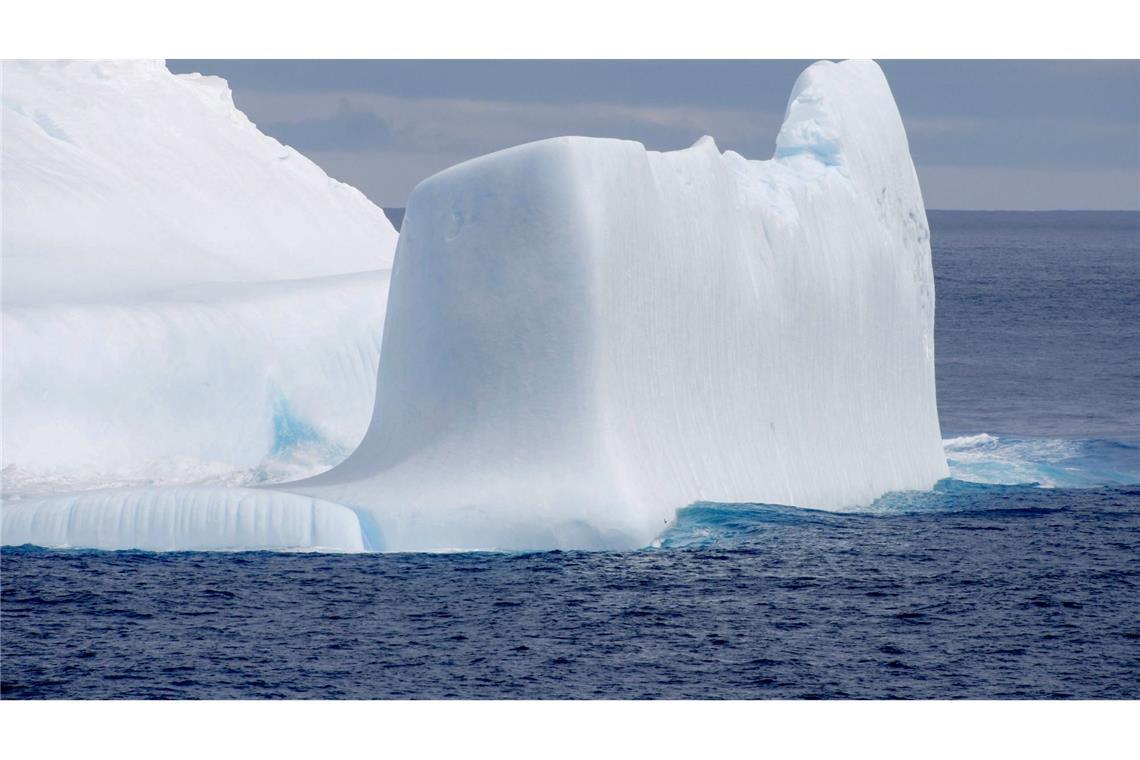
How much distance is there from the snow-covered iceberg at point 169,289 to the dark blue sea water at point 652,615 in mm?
8565

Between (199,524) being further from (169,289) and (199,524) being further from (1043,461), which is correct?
(1043,461)

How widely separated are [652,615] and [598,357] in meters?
5.84

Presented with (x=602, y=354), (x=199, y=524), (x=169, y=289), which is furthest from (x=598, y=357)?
(x=169, y=289)

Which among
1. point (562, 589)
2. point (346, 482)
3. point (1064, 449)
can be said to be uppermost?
point (1064, 449)

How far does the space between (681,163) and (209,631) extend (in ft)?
43.0

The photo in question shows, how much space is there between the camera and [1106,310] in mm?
91062

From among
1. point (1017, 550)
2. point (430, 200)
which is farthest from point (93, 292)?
point (1017, 550)

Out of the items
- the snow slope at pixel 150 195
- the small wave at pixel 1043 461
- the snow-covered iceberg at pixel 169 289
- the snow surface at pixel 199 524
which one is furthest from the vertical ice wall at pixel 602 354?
the snow slope at pixel 150 195

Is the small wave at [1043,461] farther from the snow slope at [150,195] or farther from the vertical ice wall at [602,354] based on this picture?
the snow slope at [150,195]

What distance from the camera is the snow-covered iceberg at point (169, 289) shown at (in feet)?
120

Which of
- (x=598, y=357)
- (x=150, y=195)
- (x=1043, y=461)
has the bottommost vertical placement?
(x=598, y=357)

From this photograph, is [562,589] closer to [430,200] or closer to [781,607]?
[781,607]

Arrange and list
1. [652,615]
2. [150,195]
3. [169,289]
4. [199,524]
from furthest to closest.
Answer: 1. [150,195]
2. [169,289]
3. [199,524]
4. [652,615]

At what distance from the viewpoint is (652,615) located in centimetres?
2527
